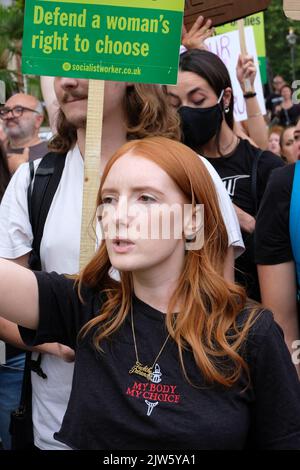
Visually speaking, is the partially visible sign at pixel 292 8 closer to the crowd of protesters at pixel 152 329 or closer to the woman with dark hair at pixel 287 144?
the crowd of protesters at pixel 152 329

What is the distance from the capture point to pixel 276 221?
8.38ft

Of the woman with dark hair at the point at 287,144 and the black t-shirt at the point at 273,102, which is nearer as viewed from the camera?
the woman with dark hair at the point at 287,144

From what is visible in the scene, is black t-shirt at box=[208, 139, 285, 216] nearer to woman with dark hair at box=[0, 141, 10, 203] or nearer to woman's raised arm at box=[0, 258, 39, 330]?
woman with dark hair at box=[0, 141, 10, 203]

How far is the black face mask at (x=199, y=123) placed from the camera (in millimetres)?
3525

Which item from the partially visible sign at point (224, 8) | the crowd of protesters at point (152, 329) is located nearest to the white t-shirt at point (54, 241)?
the crowd of protesters at point (152, 329)

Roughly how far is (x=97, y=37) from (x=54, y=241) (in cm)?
67

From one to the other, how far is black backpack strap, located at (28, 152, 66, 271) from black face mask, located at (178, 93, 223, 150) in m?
1.07

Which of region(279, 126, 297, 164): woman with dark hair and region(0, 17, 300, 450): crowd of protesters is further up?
region(279, 126, 297, 164): woman with dark hair

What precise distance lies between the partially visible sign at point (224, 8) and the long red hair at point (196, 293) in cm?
171

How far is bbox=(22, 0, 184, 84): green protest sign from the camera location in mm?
2402

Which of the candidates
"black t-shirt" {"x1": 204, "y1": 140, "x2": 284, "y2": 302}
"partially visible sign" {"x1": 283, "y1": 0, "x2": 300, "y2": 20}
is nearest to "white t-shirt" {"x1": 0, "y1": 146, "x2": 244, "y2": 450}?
"partially visible sign" {"x1": 283, "y1": 0, "x2": 300, "y2": 20}

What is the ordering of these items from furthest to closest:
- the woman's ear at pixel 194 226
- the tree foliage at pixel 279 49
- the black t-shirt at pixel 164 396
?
the tree foliage at pixel 279 49, the woman's ear at pixel 194 226, the black t-shirt at pixel 164 396
